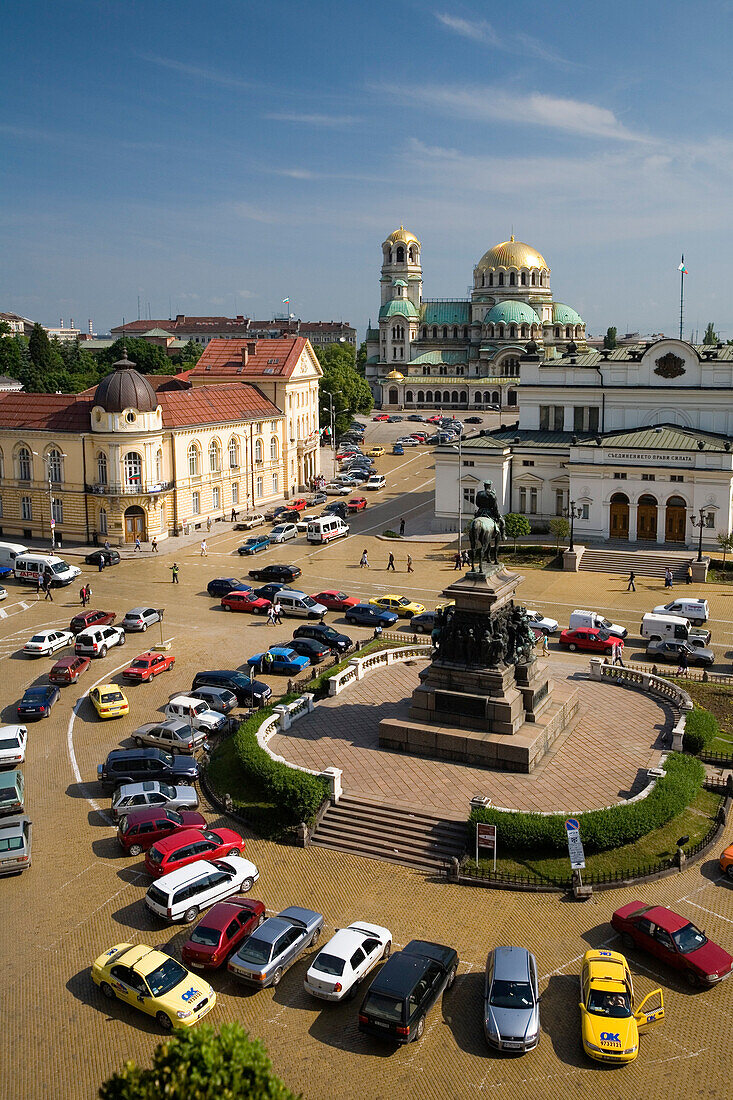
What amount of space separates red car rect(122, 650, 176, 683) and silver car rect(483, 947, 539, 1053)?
75.9 ft

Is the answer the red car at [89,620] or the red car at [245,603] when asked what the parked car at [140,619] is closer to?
the red car at [89,620]

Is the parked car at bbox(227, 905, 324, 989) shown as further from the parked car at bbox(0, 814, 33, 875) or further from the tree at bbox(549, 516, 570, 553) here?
the tree at bbox(549, 516, 570, 553)

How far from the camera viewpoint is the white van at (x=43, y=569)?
56.2 metres

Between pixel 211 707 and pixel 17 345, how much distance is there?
413 ft

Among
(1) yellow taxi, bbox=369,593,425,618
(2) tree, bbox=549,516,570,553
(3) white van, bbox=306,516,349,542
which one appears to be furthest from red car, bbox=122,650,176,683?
(2) tree, bbox=549,516,570,553

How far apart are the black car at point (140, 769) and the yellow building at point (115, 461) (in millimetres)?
36355

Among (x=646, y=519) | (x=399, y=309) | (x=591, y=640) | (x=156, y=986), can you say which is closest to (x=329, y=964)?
(x=156, y=986)

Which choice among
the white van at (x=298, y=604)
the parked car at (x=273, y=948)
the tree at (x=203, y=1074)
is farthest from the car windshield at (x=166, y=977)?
the white van at (x=298, y=604)

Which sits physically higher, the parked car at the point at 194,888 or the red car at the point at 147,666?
the red car at the point at 147,666

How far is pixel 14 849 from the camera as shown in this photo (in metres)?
25.7

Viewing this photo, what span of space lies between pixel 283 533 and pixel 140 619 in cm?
2095

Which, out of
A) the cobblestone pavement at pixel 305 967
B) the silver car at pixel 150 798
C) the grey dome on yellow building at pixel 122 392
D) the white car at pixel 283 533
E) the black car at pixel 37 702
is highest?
the grey dome on yellow building at pixel 122 392

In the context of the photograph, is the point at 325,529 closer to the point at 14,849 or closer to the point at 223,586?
the point at 223,586

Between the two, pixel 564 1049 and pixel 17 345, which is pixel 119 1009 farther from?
pixel 17 345
